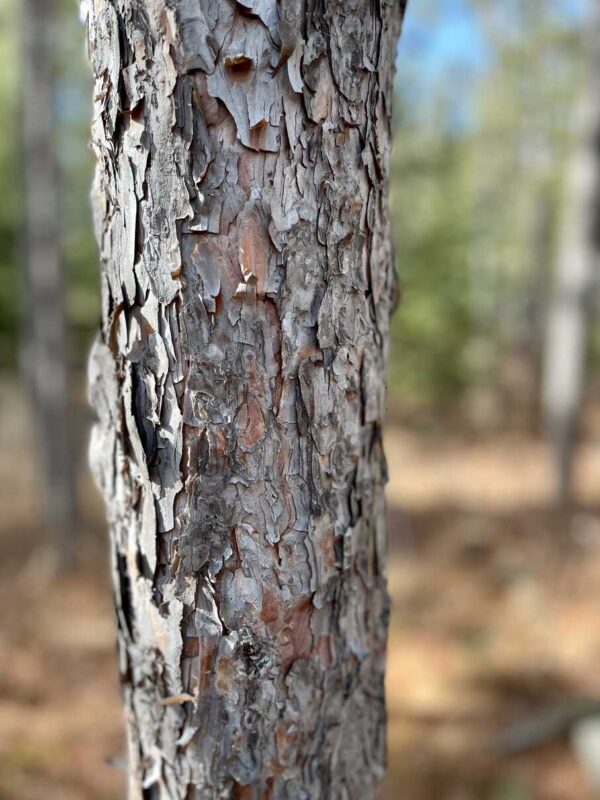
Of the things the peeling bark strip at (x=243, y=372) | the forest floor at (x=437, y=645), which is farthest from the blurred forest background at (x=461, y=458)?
the peeling bark strip at (x=243, y=372)

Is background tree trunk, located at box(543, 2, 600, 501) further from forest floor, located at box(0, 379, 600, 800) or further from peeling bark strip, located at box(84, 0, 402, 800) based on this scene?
peeling bark strip, located at box(84, 0, 402, 800)

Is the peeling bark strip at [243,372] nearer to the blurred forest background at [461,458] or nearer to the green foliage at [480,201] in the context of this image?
the blurred forest background at [461,458]

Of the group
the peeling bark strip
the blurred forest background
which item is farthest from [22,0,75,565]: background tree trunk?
the peeling bark strip

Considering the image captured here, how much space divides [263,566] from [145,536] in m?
0.20

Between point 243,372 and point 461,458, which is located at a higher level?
point 243,372

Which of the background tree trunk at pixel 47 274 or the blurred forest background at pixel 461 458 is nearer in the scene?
the blurred forest background at pixel 461 458

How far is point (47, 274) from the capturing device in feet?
18.0

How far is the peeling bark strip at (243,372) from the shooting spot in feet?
2.94

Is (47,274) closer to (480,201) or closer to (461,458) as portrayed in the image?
(461,458)

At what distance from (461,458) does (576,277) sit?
3.99 m

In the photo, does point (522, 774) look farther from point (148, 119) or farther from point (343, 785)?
point (148, 119)

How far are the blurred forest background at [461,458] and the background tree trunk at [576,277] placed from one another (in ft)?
0.07

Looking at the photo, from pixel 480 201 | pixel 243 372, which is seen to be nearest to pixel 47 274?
pixel 243 372

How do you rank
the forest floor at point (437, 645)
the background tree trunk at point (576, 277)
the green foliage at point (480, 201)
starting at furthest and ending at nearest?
the green foliage at point (480, 201)
the background tree trunk at point (576, 277)
the forest floor at point (437, 645)
